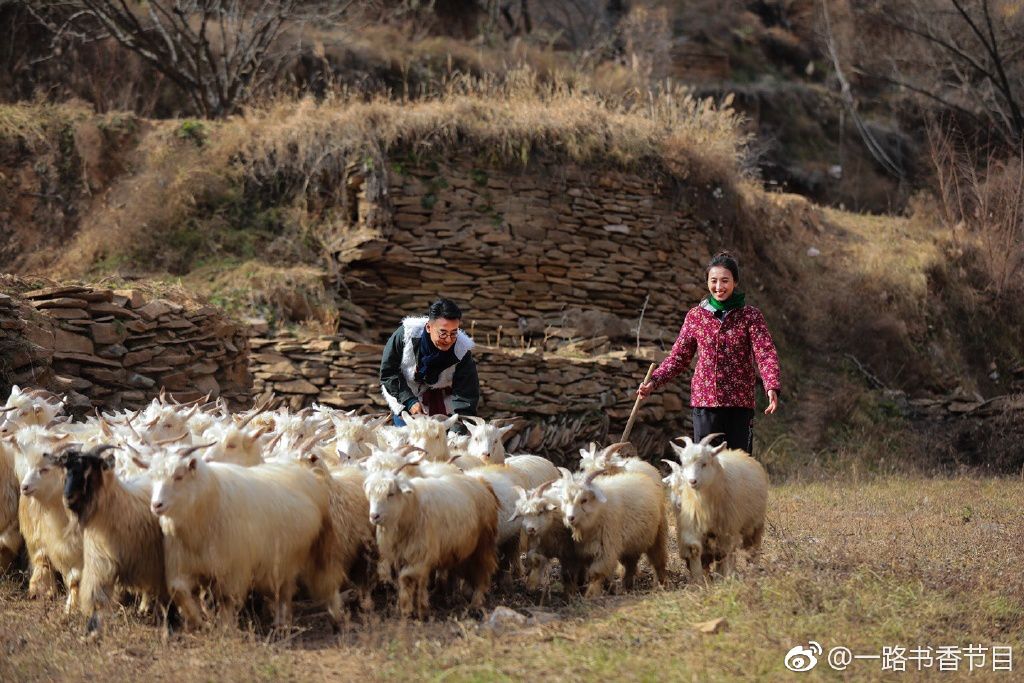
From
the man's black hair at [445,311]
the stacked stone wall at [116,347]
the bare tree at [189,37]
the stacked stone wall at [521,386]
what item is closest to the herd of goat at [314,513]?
the man's black hair at [445,311]

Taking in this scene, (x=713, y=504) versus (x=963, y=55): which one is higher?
(x=963, y=55)

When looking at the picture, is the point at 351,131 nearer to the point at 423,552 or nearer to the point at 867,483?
the point at 867,483

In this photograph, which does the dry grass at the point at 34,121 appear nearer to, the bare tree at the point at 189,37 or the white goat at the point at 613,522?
the bare tree at the point at 189,37

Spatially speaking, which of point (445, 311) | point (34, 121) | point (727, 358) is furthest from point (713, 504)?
point (34, 121)

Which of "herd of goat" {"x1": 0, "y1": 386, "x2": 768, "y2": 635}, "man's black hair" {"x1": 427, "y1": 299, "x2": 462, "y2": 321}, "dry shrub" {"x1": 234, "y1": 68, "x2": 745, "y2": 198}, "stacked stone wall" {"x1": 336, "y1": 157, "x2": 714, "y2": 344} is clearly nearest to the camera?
"herd of goat" {"x1": 0, "y1": 386, "x2": 768, "y2": 635}

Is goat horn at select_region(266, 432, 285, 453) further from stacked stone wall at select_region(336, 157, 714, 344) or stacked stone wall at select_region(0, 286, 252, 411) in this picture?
stacked stone wall at select_region(336, 157, 714, 344)

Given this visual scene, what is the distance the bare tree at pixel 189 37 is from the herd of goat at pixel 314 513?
11110mm

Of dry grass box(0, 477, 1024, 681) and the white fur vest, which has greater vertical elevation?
the white fur vest

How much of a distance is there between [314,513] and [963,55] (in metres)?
18.8

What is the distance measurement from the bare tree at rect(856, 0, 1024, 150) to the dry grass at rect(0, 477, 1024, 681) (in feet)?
54.2

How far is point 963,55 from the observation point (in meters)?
20.4

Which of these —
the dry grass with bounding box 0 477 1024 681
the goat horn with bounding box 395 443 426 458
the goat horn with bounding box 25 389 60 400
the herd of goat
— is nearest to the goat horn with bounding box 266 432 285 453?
the herd of goat

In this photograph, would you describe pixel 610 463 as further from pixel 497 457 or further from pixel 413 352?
pixel 413 352

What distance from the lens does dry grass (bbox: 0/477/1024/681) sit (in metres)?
4.81
